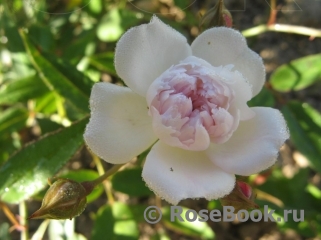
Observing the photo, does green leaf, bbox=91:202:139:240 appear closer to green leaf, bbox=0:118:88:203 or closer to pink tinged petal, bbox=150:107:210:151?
green leaf, bbox=0:118:88:203

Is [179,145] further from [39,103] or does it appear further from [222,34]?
[39,103]

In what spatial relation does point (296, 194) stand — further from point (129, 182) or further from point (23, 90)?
point (23, 90)

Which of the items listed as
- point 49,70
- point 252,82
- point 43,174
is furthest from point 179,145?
point 49,70

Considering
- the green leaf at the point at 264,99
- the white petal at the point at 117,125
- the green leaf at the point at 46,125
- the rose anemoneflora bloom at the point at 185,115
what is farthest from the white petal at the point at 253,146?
the green leaf at the point at 46,125

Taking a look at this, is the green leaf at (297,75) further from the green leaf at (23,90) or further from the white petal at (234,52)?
the green leaf at (23,90)

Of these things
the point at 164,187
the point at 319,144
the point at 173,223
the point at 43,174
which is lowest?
the point at 173,223

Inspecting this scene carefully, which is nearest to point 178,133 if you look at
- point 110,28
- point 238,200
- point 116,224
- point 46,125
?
point 238,200
